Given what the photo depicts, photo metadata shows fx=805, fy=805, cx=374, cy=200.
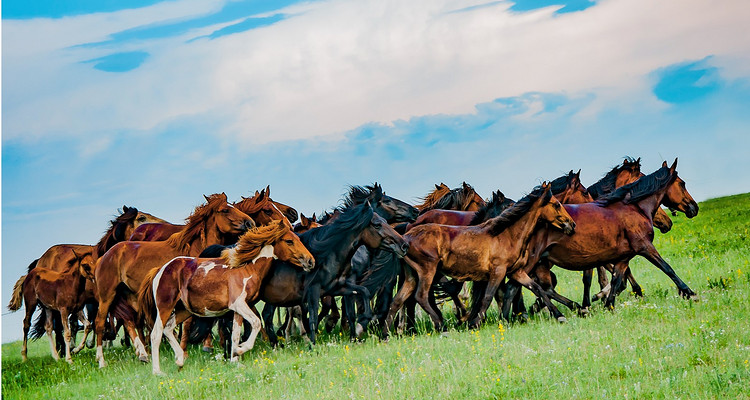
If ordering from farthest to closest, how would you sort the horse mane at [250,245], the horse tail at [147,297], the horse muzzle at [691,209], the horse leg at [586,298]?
the horse muzzle at [691,209]
the horse leg at [586,298]
the horse tail at [147,297]
the horse mane at [250,245]

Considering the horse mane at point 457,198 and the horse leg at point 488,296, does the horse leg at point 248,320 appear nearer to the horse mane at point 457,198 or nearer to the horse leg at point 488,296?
the horse leg at point 488,296

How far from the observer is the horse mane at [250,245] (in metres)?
11.9

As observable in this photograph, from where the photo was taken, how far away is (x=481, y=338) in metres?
11.3

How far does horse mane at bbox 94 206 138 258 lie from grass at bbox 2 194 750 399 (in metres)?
2.77

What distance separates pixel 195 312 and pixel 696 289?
9066 mm

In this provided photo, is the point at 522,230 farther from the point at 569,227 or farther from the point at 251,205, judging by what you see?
the point at 251,205

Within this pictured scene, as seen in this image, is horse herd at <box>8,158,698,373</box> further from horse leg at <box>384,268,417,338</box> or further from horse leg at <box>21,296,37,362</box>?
horse leg at <box>21,296,37,362</box>

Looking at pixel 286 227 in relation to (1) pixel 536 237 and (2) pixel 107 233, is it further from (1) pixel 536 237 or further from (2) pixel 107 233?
(2) pixel 107 233

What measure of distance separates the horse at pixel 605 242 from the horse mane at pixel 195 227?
5.36 metres

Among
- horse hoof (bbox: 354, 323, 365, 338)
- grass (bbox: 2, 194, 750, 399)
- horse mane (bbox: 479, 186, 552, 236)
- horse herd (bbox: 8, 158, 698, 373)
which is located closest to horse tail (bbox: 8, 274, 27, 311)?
horse herd (bbox: 8, 158, 698, 373)

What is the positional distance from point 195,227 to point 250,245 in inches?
107

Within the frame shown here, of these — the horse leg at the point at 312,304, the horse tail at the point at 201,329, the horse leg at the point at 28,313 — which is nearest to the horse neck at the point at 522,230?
the horse leg at the point at 312,304

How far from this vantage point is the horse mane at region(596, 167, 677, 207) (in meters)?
13.9

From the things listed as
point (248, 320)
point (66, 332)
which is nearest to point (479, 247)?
point (248, 320)
